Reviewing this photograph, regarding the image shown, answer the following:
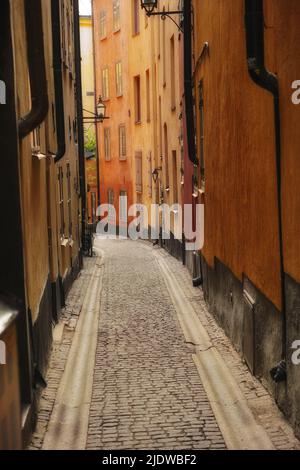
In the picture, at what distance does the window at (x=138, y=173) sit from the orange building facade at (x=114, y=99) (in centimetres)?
97

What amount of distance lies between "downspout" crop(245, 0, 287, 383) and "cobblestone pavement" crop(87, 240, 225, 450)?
937 millimetres

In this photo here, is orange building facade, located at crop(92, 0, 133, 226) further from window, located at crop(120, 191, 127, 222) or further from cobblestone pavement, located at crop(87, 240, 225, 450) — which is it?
cobblestone pavement, located at crop(87, 240, 225, 450)

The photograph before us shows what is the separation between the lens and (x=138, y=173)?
29.5 m

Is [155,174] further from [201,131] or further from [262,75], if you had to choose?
[262,75]

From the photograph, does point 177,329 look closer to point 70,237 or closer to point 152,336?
point 152,336

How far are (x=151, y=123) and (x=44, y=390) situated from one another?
758 inches

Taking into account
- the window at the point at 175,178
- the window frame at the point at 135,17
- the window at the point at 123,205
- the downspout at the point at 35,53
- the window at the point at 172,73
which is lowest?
the window at the point at 123,205

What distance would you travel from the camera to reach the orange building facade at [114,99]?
3095cm

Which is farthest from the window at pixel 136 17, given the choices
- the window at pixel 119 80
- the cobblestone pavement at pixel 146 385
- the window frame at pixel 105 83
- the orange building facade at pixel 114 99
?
the cobblestone pavement at pixel 146 385

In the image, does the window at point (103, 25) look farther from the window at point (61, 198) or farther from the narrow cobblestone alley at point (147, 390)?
the narrow cobblestone alley at point (147, 390)

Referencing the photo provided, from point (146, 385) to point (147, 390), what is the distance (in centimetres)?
18

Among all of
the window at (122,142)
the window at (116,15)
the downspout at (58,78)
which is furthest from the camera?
the window at (122,142)

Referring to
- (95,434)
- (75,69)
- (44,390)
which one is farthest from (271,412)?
(75,69)

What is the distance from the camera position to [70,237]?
15.6 metres
